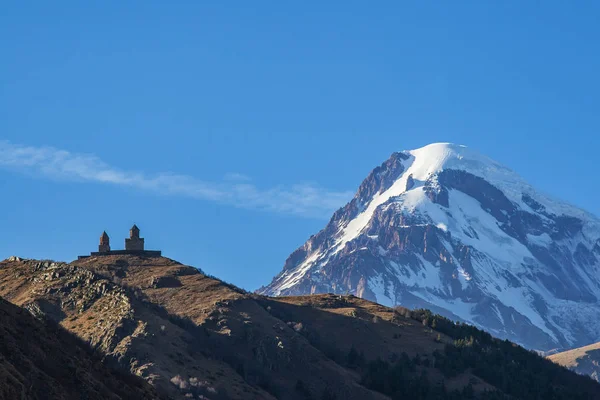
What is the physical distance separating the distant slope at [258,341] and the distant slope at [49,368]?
31.5 m

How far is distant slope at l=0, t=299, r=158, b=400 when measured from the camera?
45875 mm

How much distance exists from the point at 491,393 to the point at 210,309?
33237 millimetres

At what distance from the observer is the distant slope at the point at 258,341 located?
340 feet

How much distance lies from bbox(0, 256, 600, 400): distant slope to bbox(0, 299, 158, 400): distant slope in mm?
31547

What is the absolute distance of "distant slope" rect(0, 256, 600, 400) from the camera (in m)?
104

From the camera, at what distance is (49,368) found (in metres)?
51.7

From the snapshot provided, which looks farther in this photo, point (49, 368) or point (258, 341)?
point (258, 341)

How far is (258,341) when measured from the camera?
119562 millimetres

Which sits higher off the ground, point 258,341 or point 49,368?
point 258,341

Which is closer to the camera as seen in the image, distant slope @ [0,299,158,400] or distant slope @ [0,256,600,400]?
distant slope @ [0,299,158,400]

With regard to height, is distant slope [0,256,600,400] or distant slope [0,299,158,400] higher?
distant slope [0,256,600,400]

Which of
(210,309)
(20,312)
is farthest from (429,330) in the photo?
(20,312)

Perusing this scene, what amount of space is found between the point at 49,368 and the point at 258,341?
68.6m

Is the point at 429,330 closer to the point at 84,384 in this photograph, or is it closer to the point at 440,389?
the point at 440,389
